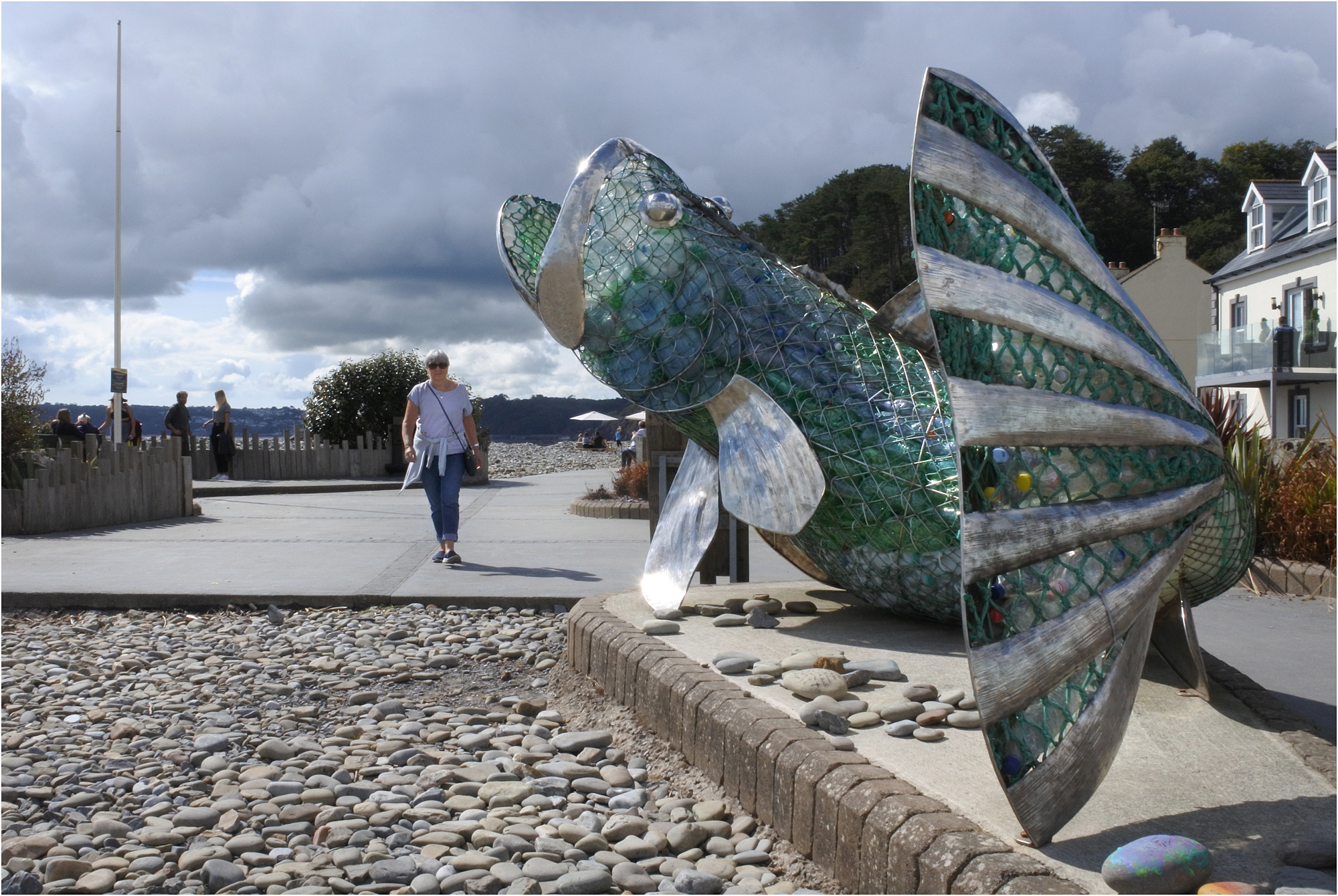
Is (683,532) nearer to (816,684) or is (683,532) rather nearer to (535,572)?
(816,684)

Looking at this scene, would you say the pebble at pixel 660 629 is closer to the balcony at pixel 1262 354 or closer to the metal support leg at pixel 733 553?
the metal support leg at pixel 733 553

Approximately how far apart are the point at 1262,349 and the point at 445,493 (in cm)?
2350

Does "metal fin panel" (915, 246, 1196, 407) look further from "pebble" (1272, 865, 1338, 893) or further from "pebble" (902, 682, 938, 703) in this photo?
"pebble" (902, 682, 938, 703)

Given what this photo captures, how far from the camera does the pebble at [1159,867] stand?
199 cm

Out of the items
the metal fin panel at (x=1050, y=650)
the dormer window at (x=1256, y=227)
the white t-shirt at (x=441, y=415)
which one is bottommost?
the metal fin panel at (x=1050, y=650)

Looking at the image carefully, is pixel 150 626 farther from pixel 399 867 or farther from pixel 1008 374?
pixel 1008 374

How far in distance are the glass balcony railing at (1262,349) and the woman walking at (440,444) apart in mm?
22100

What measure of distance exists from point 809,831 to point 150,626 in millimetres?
4600

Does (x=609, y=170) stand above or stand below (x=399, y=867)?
above

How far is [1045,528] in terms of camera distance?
7.04ft

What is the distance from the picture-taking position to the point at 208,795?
11.1 ft

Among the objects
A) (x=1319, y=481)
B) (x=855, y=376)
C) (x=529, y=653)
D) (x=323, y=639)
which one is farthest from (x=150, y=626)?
(x=1319, y=481)

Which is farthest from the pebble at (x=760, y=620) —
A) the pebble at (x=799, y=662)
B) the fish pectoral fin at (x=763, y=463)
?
the pebble at (x=799, y=662)

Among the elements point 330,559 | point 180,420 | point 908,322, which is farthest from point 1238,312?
point 908,322
